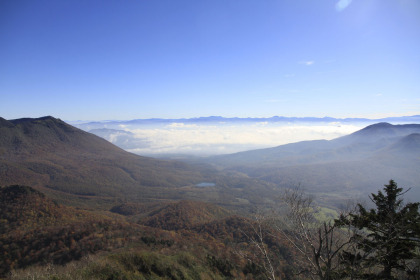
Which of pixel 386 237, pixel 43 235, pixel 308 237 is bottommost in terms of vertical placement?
pixel 43 235

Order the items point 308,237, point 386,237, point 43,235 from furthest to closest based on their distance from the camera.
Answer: point 43,235, point 308,237, point 386,237

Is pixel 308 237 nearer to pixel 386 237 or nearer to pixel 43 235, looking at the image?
pixel 386 237

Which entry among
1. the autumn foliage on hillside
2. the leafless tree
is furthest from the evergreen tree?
the autumn foliage on hillside

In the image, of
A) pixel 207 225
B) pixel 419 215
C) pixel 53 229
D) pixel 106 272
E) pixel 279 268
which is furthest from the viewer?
pixel 207 225

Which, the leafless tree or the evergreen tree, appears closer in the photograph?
the leafless tree

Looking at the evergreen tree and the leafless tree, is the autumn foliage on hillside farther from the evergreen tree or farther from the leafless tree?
the evergreen tree

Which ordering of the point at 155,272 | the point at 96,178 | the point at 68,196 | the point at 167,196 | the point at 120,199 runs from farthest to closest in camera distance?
the point at 96,178
the point at 167,196
the point at 120,199
the point at 68,196
the point at 155,272

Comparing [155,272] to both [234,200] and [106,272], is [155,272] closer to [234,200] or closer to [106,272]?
[106,272]

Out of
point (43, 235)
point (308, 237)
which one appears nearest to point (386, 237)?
point (308, 237)

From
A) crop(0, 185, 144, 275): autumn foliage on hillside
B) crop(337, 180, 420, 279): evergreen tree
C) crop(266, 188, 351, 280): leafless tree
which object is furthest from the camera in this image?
crop(0, 185, 144, 275): autumn foliage on hillside

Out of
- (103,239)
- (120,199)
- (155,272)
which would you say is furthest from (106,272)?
(120,199)

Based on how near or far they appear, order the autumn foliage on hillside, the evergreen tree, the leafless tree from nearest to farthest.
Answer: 1. the leafless tree
2. the evergreen tree
3. the autumn foliage on hillside
